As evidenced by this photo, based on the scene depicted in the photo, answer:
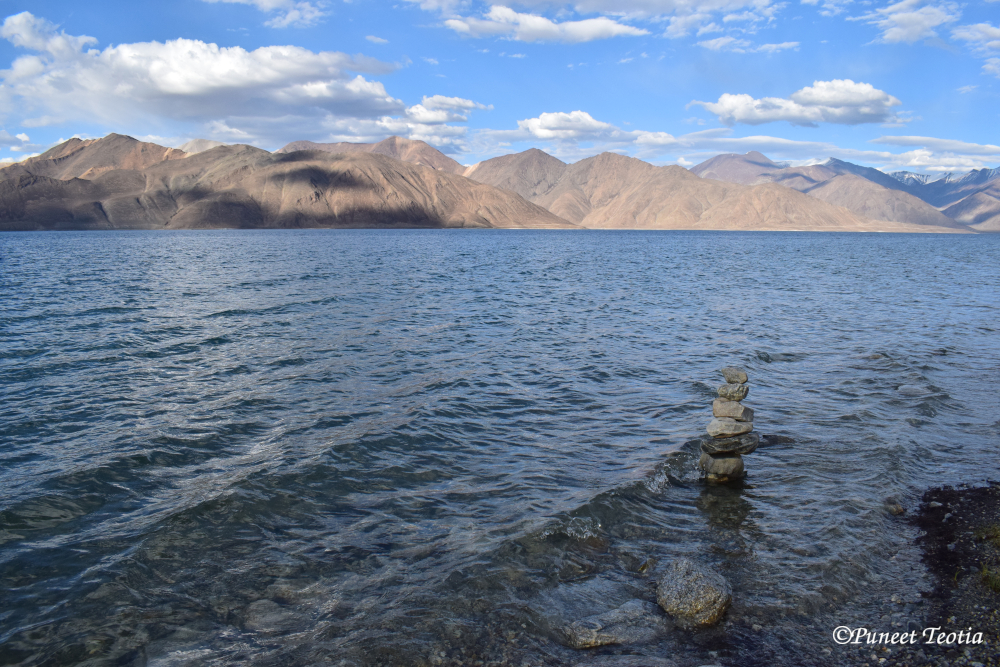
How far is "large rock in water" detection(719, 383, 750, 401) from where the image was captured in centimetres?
1051

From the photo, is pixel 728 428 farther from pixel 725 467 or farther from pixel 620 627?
pixel 620 627

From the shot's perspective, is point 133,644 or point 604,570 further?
point 604,570

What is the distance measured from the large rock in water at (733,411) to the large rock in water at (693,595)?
457 cm

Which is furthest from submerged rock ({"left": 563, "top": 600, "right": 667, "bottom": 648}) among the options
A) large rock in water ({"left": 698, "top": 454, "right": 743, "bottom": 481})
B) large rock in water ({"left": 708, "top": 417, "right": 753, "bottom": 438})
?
large rock in water ({"left": 708, "top": 417, "right": 753, "bottom": 438})

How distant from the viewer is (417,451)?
1130cm

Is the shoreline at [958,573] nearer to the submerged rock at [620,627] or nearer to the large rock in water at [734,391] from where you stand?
the submerged rock at [620,627]

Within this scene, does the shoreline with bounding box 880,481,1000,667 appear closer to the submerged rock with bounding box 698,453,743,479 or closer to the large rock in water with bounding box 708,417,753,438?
the submerged rock with bounding box 698,453,743,479

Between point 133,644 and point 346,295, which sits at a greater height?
point 346,295

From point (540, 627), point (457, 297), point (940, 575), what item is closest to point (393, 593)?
point (540, 627)

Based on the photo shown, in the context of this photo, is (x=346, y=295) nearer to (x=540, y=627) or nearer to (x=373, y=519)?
(x=373, y=519)

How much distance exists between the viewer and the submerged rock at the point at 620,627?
19.4ft

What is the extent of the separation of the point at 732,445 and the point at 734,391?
99 cm

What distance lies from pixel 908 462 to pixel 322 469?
10.6 metres

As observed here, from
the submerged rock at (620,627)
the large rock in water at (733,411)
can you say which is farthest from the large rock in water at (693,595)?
the large rock in water at (733,411)
